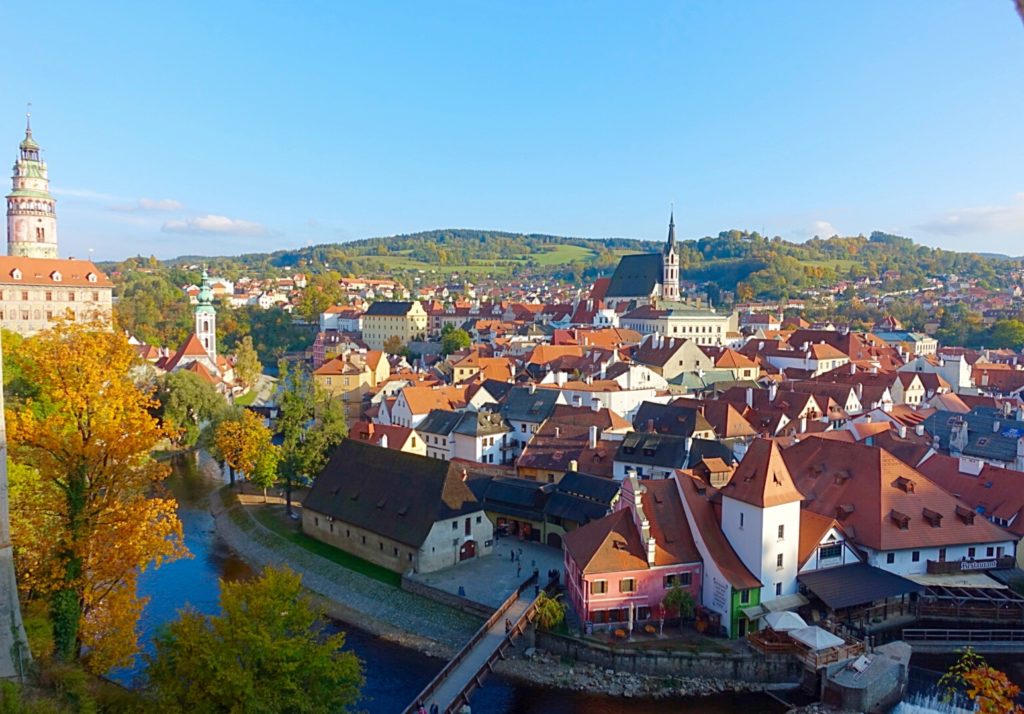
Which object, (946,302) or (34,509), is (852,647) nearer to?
(34,509)

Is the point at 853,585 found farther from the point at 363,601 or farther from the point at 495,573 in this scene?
the point at 363,601

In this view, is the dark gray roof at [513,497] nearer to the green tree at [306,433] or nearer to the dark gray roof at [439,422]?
the dark gray roof at [439,422]

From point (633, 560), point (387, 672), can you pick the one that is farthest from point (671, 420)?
point (387, 672)

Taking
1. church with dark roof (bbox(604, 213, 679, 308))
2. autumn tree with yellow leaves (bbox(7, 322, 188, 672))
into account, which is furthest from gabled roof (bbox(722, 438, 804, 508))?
church with dark roof (bbox(604, 213, 679, 308))

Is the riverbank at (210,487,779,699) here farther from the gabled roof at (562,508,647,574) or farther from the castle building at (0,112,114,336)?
the castle building at (0,112,114,336)

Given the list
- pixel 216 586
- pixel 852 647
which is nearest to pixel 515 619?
pixel 852 647
